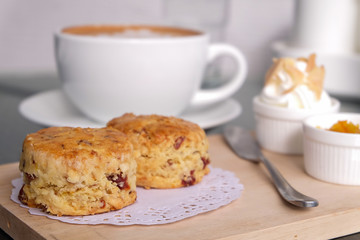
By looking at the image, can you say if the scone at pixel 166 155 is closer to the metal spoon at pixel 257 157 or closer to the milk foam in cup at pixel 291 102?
the metal spoon at pixel 257 157

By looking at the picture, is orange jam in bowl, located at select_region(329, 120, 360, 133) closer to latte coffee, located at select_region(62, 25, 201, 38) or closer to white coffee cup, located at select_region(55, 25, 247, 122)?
white coffee cup, located at select_region(55, 25, 247, 122)

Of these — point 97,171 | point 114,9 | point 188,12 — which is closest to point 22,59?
point 114,9

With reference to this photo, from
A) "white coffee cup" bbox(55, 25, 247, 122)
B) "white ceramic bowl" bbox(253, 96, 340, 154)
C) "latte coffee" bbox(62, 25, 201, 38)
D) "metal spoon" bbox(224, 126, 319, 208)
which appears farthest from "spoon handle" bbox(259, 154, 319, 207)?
"latte coffee" bbox(62, 25, 201, 38)

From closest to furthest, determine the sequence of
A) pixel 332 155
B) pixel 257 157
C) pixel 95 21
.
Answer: pixel 332 155 < pixel 257 157 < pixel 95 21

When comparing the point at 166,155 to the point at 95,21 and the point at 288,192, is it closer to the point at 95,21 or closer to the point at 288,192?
the point at 288,192

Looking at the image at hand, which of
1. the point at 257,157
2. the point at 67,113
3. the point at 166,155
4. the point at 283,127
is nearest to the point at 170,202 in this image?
the point at 166,155
